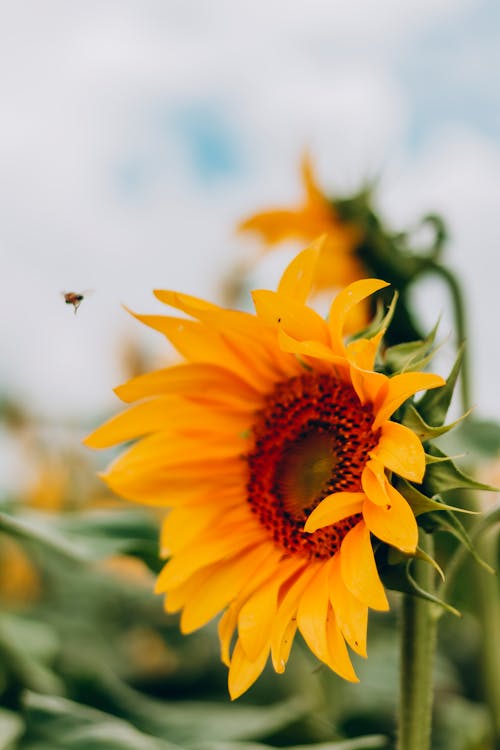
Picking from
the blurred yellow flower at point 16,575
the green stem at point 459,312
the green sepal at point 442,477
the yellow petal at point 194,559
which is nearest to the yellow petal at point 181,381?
the yellow petal at point 194,559

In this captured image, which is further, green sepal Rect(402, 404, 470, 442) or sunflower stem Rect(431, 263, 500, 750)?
sunflower stem Rect(431, 263, 500, 750)

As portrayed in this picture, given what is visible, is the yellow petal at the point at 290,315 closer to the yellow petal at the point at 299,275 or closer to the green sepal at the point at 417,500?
→ the yellow petal at the point at 299,275

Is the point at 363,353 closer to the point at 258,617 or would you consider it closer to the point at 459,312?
the point at 258,617

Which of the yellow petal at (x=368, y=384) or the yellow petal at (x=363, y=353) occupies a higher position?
the yellow petal at (x=363, y=353)

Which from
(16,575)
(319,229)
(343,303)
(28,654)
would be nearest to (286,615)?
(343,303)

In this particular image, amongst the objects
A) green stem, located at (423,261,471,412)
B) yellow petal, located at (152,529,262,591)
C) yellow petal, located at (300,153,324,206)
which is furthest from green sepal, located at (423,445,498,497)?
yellow petal, located at (300,153,324,206)

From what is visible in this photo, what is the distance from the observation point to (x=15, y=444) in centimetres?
229

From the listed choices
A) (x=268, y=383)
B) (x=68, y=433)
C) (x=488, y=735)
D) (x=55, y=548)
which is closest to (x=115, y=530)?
(x=55, y=548)

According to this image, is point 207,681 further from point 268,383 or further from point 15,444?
point 15,444

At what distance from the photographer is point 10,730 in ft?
2.96

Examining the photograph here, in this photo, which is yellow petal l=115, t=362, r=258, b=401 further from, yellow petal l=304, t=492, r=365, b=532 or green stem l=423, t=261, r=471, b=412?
green stem l=423, t=261, r=471, b=412

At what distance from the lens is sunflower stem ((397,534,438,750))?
724 mm

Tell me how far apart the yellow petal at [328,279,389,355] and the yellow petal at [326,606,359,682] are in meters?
0.20

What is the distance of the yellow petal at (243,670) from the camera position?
74 cm
